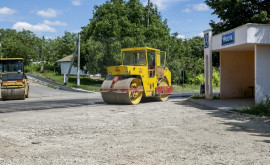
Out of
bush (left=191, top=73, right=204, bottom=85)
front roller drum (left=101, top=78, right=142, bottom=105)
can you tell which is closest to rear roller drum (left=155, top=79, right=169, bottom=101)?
front roller drum (left=101, top=78, right=142, bottom=105)

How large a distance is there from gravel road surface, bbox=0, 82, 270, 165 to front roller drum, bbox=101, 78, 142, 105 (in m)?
4.11

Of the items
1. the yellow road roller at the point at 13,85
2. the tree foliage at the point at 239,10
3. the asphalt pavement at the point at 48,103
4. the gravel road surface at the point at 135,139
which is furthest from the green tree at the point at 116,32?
the gravel road surface at the point at 135,139

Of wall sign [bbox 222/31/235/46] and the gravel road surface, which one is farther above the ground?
wall sign [bbox 222/31/235/46]

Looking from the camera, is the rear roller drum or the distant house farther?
the distant house

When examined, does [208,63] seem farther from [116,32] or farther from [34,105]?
[116,32]

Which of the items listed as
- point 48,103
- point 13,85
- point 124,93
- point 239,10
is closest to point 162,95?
point 124,93

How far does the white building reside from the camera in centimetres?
1506

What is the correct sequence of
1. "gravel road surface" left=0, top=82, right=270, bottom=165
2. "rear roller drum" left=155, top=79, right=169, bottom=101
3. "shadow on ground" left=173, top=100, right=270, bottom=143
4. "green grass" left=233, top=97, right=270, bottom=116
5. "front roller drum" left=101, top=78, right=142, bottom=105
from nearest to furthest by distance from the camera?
"gravel road surface" left=0, top=82, right=270, bottom=165
"shadow on ground" left=173, top=100, right=270, bottom=143
"green grass" left=233, top=97, right=270, bottom=116
"front roller drum" left=101, top=78, right=142, bottom=105
"rear roller drum" left=155, top=79, right=169, bottom=101

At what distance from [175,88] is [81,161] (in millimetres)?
31707

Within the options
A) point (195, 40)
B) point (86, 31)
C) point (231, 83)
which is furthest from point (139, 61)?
point (195, 40)

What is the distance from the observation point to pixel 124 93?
1680 cm

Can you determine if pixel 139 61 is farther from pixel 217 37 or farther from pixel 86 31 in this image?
pixel 86 31

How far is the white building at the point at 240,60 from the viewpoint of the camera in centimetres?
1506

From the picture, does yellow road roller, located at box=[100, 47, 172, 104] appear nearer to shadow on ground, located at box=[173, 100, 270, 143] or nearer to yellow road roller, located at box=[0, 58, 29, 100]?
shadow on ground, located at box=[173, 100, 270, 143]
